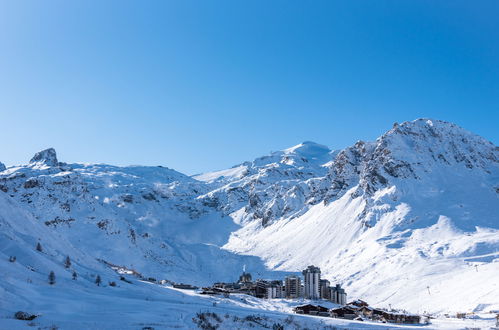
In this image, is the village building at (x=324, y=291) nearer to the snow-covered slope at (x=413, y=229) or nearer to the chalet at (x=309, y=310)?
the snow-covered slope at (x=413, y=229)

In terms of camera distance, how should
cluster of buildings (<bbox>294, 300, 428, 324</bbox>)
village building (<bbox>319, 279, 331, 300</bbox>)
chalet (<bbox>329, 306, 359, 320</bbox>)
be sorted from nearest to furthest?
cluster of buildings (<bbox>294, 300, 428, 324</bbox>) → chalet (<bbox>329, 306, 359, 320</bbox>) → village building (<bbox>319, 279, 331, 300</bbox>)

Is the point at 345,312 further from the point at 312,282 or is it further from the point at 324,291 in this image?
the point at 324,291

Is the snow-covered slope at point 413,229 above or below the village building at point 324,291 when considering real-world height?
above

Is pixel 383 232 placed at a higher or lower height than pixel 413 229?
lower

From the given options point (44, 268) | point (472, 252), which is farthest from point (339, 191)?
point (44, 268)

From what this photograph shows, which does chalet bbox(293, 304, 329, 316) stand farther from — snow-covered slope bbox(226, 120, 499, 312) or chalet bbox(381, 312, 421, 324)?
snow-covered slope bbox(226, 120, 499, 312)

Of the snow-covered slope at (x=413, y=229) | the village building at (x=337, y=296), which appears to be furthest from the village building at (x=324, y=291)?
the snow-covered slope at (x=413, y=229)

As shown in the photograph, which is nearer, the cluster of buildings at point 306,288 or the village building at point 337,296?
the cluster of buildings at point 306,288

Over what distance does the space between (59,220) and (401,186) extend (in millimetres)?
109093

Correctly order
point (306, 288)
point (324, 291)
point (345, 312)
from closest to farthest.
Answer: point (345, 312)
point (306, 288)
point (324, 291)

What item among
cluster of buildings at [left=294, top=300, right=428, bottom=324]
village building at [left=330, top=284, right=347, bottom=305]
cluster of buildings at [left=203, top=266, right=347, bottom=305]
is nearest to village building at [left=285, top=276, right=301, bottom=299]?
cluster of buildings at [left=203, top=266, right=347, bottom=305]

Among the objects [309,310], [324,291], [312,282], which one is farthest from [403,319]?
[324,291]

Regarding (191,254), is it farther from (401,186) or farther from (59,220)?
(401,186)

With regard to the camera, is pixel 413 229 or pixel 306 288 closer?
pixel 306 288
